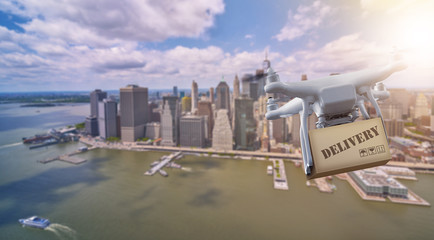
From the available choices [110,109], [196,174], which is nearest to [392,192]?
[196,174]

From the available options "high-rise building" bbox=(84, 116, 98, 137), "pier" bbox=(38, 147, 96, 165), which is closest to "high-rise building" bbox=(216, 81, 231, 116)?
"high-rise building" bbox=(84, 116, 98, 137)

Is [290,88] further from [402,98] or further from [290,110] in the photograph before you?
[402,98]

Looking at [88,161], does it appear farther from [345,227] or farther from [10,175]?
[345,227]

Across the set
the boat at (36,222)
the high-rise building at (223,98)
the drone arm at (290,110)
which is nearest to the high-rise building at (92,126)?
the high-rise building at (223,98)

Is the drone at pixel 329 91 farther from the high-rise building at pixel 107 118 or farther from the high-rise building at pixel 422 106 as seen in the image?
the high-rise building at pixel 422 106

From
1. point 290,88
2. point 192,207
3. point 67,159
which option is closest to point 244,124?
point 192,207

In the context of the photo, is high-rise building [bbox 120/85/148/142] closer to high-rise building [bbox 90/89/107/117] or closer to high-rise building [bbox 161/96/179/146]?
high-rise building [bbox 161/96/179/146]
